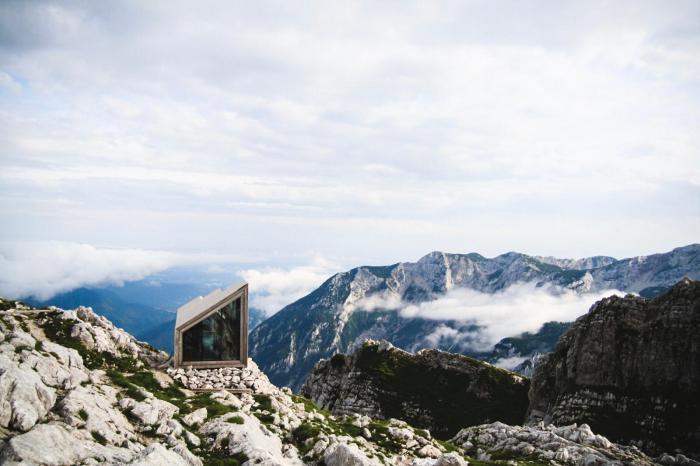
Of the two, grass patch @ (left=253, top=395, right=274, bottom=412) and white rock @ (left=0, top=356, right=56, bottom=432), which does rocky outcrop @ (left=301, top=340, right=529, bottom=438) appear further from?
white rock @ (left=0, top=356, right=56, bottom=432)

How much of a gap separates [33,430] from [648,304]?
104 m

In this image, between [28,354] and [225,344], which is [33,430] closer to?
[28,354]

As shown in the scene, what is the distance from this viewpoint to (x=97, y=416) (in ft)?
77.8

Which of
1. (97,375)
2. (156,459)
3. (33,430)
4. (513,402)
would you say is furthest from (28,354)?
(513,402)

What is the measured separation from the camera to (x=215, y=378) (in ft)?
137

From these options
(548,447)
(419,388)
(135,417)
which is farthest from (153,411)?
(419,388)

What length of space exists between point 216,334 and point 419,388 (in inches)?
3430

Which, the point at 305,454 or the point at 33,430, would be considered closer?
the point at 33,430

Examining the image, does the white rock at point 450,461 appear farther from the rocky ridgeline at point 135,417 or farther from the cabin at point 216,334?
the cabin at point 216,334

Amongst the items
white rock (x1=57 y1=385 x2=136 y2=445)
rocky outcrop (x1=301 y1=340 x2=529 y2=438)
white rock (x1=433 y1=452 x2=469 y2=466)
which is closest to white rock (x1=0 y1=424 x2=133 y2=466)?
white rock (x1=57 y1=385 x2=136 y2=445)

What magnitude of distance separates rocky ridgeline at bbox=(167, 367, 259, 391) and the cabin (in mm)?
881

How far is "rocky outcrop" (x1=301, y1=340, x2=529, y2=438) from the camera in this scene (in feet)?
365

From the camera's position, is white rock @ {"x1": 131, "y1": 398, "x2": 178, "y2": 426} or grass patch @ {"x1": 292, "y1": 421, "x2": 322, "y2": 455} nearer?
white rock @ {"x1": 131, "y1": 398, "x2": 178, "y2": 426}

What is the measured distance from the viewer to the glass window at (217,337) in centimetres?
4316
